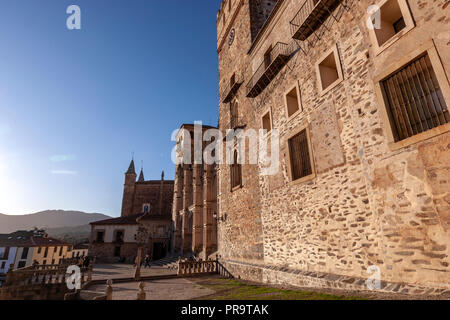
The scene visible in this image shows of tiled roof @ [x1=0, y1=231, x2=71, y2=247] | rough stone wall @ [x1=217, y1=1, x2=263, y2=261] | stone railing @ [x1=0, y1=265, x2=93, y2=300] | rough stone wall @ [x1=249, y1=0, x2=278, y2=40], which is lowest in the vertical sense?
stone railing @ [x1=0, y1=265, x2=93, y2=300]

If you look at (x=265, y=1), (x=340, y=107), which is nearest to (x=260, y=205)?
(x=340, y=107)

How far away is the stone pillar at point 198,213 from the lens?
2425 centimetres

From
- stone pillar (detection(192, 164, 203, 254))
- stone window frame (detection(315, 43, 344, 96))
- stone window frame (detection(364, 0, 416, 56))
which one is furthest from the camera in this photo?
stone pillar (detection(192, 164, 203, 254))

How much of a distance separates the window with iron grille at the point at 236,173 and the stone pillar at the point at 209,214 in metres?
8.86

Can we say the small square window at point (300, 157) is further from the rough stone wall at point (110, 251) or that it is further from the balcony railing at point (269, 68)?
the rough stone wall at point (110, 251)

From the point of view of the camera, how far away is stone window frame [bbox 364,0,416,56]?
543cm

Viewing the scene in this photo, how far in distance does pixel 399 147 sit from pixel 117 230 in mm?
35996

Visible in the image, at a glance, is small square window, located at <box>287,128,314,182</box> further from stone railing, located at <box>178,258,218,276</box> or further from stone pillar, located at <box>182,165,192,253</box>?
stone pillar, located at <box>182,165,192,253</box>

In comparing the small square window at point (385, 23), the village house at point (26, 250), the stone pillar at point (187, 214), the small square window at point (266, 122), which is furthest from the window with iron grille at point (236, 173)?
the village house at point (26, 250)

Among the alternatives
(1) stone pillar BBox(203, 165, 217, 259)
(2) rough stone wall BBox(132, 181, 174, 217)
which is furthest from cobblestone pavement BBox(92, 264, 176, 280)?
(2) rough stone wall BBox(132, 181, 174, 217)

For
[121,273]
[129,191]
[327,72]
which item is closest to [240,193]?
[327,72]

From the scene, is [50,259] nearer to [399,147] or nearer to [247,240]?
[247,240]

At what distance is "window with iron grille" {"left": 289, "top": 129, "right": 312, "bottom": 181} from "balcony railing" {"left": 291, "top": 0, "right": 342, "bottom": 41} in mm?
4083
